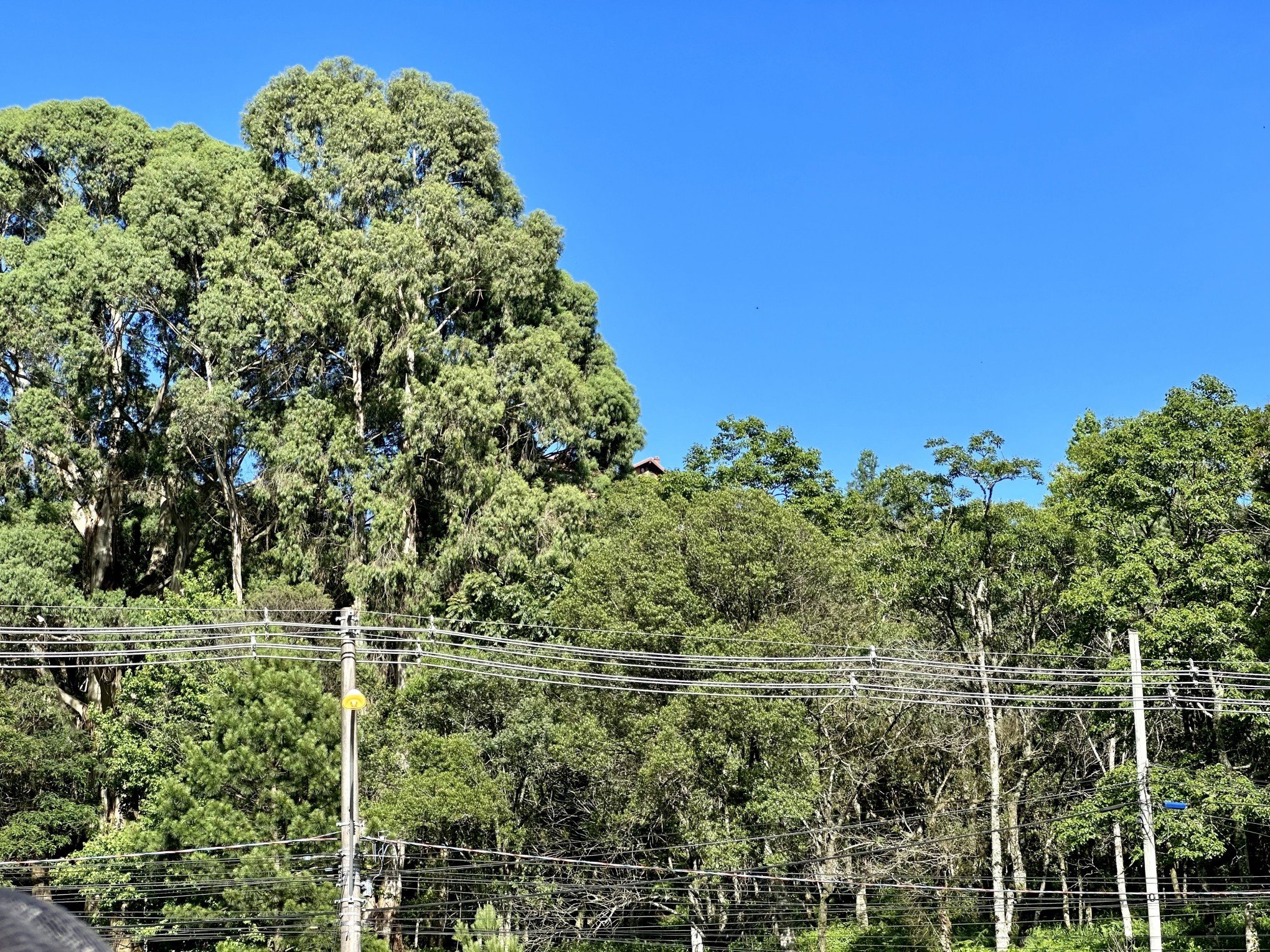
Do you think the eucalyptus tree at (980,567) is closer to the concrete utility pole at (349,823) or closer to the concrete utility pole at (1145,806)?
the concrete utility pole at (1145,806)

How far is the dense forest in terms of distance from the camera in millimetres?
21328

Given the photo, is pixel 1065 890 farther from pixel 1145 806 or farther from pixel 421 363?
pixel 421 363

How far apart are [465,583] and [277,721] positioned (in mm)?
6948

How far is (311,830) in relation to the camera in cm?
2077

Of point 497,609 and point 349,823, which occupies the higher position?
point 497,609

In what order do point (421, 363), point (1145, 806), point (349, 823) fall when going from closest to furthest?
1. point (349, 823)
2. point (1145, 806)
3. point (421, 363)

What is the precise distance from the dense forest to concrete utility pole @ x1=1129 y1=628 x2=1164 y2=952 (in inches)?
22.5

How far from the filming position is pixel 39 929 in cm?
116

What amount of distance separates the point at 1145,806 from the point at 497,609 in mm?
13393

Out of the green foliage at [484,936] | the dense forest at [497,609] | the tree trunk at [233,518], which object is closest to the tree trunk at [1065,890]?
the dense forest at [497,609]

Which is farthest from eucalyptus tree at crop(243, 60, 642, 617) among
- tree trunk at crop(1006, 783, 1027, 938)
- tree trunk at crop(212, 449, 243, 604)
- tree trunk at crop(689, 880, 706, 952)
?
tree trunk at crop(1006, 783, 1027, 938)

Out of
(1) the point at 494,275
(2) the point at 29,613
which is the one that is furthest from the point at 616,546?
(2) the point at 29,613

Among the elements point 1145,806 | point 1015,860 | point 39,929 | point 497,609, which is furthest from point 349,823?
point 1015,860

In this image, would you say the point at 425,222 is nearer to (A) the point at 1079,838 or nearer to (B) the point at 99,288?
(B) the point at 99,288
